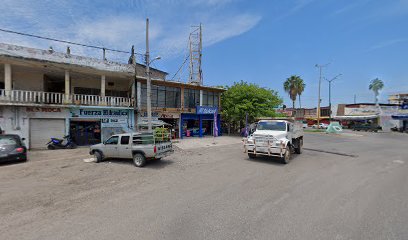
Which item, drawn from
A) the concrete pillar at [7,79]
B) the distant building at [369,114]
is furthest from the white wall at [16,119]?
the distant building at [369,114]

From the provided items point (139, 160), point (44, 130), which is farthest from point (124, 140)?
point (44, 130)

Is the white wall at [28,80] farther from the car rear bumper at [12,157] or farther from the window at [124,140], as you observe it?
the window at [124,140]

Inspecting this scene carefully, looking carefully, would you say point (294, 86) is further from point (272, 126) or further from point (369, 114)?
point (272, 126)

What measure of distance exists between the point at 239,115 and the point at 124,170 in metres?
19.4

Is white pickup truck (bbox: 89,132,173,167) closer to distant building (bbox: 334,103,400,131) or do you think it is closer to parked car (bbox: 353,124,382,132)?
parked car (bbox: 353,124,382,132)

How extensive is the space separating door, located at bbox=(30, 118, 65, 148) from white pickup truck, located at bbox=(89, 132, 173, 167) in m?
8.42

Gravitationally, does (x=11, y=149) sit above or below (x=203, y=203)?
above

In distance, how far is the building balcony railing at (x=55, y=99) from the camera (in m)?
15.0

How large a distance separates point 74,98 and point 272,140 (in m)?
16.7

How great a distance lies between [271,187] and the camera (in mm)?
6797

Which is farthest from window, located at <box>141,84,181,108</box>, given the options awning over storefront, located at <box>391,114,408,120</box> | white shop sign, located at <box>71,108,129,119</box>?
awning over storefront, located at <box>391,114,408,120</box>

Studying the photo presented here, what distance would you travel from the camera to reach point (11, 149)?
10438 mm

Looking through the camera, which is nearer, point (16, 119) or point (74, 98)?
point (16, 119)

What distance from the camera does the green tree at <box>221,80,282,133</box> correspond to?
25.7 metres
